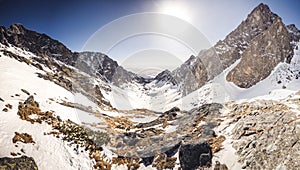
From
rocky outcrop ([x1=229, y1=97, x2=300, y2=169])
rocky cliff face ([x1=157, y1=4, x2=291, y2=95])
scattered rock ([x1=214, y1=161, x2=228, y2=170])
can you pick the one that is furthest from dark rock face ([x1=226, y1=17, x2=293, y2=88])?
scattered rock ([x1=214, y1=161, x2=228, y2=170])

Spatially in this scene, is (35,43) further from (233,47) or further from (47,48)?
(233,47)

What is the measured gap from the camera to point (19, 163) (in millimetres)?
18594

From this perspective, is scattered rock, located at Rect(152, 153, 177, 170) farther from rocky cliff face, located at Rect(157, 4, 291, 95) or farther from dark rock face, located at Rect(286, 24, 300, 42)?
dark rock face, located at Rect(286, 24, 300, 42)

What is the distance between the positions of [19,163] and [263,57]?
82709mm

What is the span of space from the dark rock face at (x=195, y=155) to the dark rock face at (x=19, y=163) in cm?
1610

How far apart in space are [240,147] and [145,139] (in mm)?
16731

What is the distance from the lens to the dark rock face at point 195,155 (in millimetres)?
25228

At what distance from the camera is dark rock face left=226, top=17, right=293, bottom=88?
7644cm

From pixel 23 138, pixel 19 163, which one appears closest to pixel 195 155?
pixel 19 163

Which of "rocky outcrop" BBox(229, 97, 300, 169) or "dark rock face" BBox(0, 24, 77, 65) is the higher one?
"dark rock face" BBox(0, 24, 77, 65)

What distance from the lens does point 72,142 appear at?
26.3 m

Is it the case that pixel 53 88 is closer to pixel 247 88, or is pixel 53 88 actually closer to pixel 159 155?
pixel 159 155

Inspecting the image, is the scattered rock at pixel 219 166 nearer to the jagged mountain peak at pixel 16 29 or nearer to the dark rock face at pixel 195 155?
the dark rock face at pixel 195 155

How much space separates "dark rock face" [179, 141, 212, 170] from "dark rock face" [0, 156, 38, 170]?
1610cm
